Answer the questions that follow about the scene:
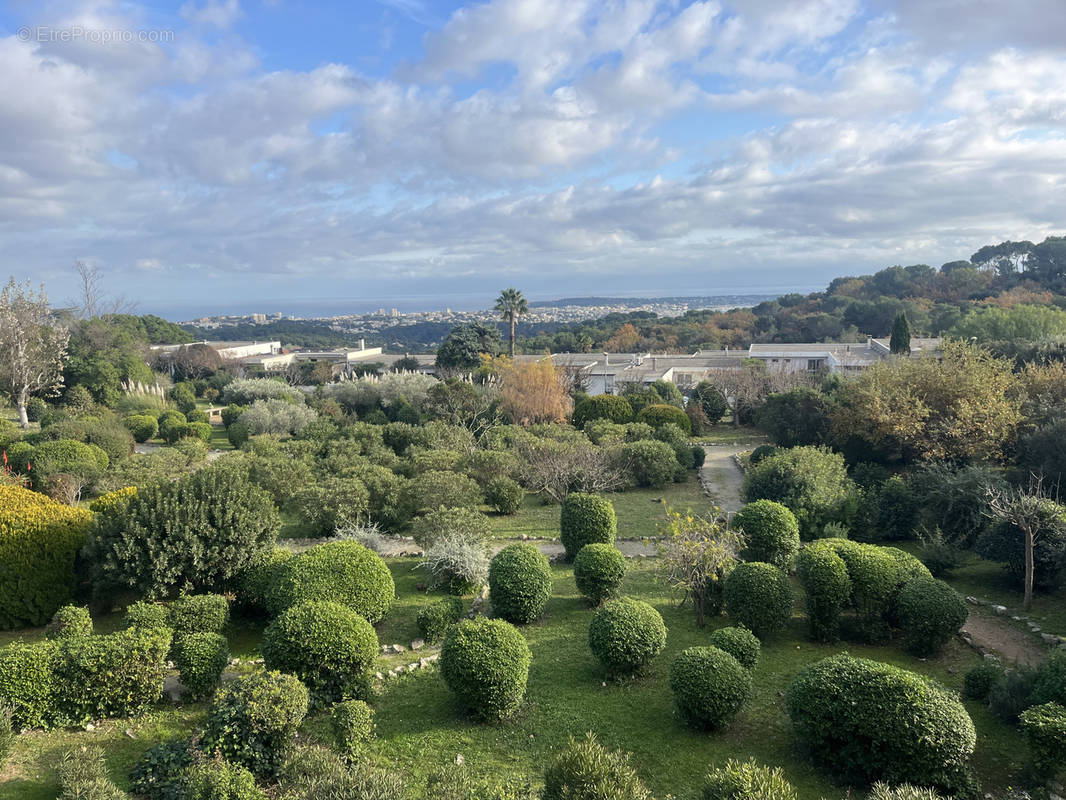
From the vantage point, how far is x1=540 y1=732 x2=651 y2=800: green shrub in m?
5.16

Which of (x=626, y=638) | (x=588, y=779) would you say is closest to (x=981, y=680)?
(x=626, y=638)

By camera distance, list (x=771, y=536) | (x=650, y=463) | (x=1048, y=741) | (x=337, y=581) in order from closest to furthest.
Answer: (x=1048, y=741), (x=337, y=581), (x=771, y=536), (x=650, y=463)

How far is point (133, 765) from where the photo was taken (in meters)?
6.50

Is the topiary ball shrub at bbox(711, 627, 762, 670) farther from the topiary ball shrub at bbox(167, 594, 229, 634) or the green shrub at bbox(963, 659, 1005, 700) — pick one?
the topiary ball shrub at bbox(167, 594, 229, 634)

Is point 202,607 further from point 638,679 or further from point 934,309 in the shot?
point 934,309

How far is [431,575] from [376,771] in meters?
5.89

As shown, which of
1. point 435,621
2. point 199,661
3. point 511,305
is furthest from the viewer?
point 511,305

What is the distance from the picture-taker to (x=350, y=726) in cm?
656

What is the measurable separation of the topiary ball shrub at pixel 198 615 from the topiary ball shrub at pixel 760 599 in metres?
7.07

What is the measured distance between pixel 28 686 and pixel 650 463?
15.8m

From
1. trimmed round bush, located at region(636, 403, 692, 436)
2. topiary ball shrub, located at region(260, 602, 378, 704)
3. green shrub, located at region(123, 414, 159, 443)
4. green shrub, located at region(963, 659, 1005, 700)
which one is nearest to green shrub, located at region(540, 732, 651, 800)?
topiary ball shrub, located at region(260, 602, 378, 704)

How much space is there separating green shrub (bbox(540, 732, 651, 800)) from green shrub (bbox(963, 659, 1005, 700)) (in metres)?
4.90

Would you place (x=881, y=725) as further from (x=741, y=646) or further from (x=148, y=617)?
(x=148, y=617)

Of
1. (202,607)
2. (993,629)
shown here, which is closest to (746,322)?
(993,629)
